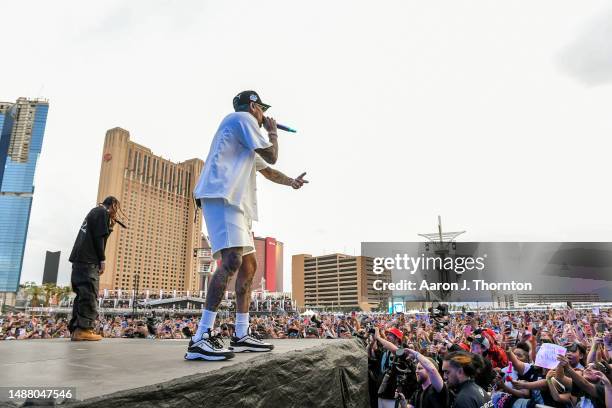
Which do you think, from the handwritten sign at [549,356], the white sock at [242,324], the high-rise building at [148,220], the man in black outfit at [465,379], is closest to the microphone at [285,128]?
the white sock at [242,324]

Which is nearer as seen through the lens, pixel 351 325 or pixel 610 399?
pixel 610 399

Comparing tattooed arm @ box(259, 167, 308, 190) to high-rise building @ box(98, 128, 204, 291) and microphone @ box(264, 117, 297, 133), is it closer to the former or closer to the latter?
microphone @ box(264, 117, 297, 133)

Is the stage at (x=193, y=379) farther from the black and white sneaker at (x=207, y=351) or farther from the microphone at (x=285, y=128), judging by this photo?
the microphone at (x=285, y=128)

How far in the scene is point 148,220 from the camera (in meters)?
128

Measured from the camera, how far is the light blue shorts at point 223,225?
2766 mm

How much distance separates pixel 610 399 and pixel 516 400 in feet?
3.17

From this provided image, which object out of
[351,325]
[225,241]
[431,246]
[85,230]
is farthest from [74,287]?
[431,246]

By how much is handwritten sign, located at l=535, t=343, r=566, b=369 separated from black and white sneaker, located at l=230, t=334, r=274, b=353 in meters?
2.77

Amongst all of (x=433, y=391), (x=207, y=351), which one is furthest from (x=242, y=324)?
(x=433, y=391)

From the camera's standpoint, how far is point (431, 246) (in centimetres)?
3806

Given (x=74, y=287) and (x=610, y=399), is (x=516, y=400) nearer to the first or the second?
(x=610, y=399)

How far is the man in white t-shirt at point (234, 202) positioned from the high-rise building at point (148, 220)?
114306 mm

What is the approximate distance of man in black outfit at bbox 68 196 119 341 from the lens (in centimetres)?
466

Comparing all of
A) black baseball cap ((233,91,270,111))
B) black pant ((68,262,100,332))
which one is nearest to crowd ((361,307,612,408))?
black baseball cap ((233,91,270,111))
